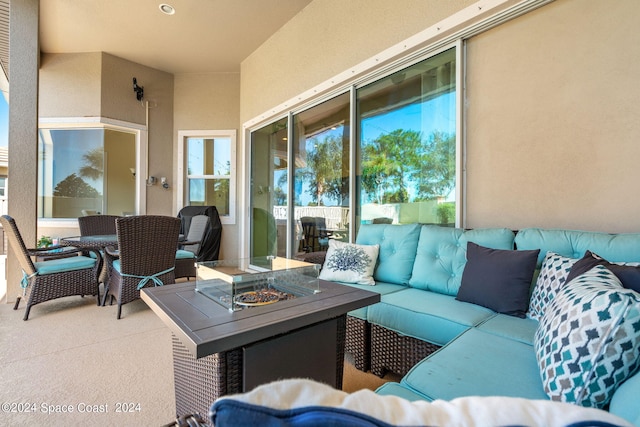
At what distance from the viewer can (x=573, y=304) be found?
3.14 ft

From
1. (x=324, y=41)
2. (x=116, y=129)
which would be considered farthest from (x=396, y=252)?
(x=116, y=129)

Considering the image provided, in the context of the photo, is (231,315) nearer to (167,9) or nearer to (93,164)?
(167,9)

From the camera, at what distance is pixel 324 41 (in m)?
3.74

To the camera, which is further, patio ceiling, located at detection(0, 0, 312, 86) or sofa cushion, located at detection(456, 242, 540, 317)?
patio ceiling, located at detection(0, 0, 312, 86)

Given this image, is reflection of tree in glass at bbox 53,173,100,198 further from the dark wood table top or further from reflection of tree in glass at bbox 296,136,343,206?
the dark wood table top

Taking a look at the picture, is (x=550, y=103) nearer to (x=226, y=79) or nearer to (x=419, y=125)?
(x=419, y=125)

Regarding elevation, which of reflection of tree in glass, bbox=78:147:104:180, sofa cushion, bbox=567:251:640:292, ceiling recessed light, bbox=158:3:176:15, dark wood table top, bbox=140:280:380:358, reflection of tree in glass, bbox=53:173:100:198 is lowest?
dark wood table top, bbox=140:280:380:358

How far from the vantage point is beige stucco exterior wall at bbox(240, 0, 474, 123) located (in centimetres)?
276

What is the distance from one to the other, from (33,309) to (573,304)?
A: 4419 millimetres

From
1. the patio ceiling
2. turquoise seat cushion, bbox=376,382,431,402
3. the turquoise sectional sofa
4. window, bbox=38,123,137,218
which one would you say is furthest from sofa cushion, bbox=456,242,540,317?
window, bbox=38,123,137,218

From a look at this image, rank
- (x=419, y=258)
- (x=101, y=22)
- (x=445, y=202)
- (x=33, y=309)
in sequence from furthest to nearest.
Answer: (x=101, y=22) < (x=33, y=309) < (x=445, y=202) < (x=419, y=258)

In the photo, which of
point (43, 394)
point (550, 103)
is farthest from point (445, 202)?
point (43, 394)

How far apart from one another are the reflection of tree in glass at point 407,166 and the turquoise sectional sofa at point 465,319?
47 centimetres

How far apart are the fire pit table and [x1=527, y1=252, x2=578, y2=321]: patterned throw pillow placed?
34.0 inches
